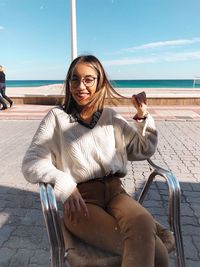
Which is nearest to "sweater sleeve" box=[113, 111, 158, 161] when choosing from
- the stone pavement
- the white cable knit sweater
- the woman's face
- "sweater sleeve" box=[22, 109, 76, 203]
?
the white cable knit sweater

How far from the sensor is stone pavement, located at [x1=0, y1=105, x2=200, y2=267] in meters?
2.51

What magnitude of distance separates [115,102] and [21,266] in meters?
1.38

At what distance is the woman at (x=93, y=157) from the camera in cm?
164

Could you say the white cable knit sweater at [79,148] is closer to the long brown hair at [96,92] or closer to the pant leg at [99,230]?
the long brown hair at [96,92]

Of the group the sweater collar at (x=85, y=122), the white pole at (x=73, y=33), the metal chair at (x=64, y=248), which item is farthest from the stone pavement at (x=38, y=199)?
the white pole at (x=73, y=33)

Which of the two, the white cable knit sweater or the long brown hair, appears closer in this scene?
the white cable knit sweater

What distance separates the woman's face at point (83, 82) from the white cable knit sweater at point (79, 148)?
0.15m

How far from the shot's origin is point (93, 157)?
6.27 ft

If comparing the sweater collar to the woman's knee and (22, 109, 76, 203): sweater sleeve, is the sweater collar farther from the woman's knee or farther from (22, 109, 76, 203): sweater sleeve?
the woman's knee

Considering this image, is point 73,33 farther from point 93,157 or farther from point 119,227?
point 119,227

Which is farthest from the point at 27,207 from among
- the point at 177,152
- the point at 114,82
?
the point at 177,152

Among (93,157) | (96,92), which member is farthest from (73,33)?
(93,157)

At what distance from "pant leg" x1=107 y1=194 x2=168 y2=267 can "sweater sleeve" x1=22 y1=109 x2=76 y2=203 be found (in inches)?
12.9

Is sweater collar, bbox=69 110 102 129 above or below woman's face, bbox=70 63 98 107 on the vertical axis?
below
